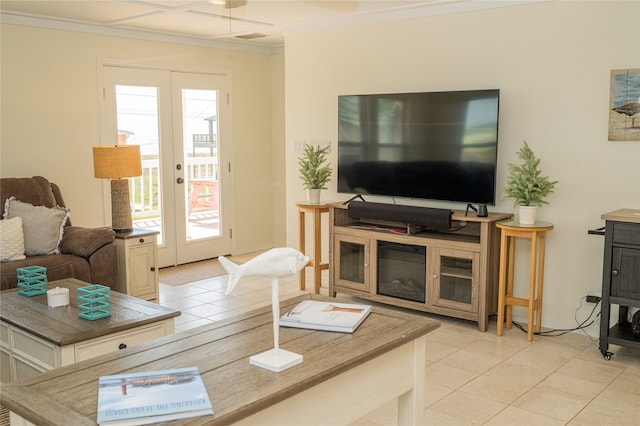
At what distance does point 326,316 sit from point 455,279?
2.53 meters

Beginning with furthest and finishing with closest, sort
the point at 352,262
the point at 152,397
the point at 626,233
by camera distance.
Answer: the point at 352,262
the point at 626,233
the point at 152,397

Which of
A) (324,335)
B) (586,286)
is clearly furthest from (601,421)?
(324,335)

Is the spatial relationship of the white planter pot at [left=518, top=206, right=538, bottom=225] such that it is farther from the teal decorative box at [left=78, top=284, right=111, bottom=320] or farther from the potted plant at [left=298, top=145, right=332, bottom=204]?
the teal decorative box at [left=78, top=284, right=111, bottom=320]

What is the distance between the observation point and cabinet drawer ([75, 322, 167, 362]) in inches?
111

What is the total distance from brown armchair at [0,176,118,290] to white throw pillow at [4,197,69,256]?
0.21 ft

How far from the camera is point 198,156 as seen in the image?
662 cm

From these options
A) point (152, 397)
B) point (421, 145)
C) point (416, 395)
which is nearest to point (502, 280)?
point (421, 145)

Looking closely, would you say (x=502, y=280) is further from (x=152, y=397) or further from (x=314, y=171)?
(x=152, y=397)

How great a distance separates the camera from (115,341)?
2.94 metres

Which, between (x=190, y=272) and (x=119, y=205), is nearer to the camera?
(x=119, y=205)

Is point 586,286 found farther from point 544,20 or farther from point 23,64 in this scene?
point 23,64

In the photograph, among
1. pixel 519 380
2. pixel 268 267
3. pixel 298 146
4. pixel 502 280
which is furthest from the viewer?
pixel 298 146

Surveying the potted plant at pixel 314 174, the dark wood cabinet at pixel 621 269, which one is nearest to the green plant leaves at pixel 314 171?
the potted plant at pixel 314 174

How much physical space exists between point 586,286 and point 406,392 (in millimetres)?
2633
